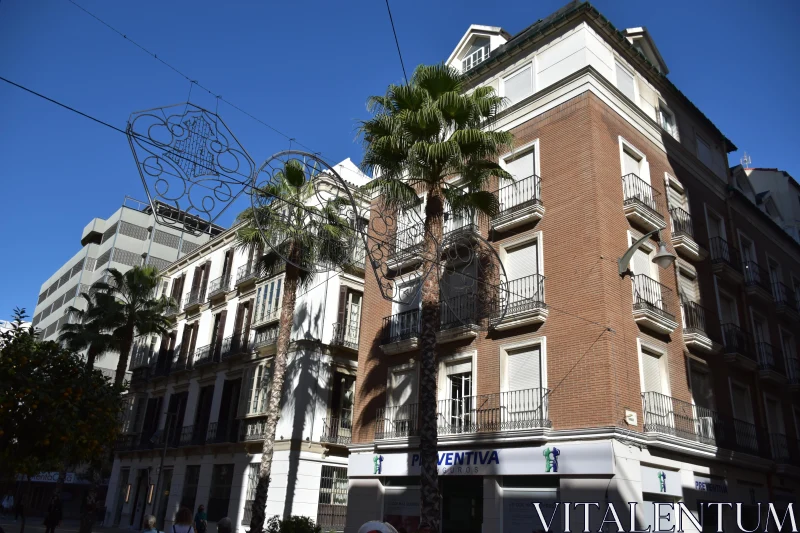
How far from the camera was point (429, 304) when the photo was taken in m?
15.1

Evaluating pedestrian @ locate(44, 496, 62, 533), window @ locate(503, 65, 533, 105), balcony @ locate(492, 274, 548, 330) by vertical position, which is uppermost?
window @ locate(503, 65, 533, 105)

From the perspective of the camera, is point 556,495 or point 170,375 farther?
point 170,375

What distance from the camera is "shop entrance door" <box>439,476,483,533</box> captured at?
1727 centimetres

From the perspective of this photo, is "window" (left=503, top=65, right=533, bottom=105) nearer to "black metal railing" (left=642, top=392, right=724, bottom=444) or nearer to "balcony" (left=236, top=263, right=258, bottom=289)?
"black metal railing" (left=642, top=392, right=724, bottom=444)

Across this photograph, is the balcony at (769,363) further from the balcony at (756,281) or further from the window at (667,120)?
the window at (667,120)

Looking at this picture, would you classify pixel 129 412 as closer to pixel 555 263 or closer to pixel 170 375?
pixel 170 375

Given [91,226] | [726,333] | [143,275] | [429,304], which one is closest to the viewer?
[429,304]

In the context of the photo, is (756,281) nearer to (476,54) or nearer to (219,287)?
(476,54)

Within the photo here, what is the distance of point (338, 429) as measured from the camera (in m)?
26.0

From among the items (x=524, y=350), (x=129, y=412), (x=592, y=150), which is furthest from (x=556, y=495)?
(x=129, y=412)

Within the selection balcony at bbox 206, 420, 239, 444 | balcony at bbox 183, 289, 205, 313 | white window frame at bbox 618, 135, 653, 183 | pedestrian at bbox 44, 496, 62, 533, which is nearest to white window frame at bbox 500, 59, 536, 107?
white window frame at bbox 618, 135, 653, 183

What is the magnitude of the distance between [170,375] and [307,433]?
47.4 ft

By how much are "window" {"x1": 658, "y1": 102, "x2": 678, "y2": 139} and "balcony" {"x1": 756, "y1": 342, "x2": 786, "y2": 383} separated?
8788 millimetres

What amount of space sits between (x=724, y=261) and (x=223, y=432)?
23154 millimetres
